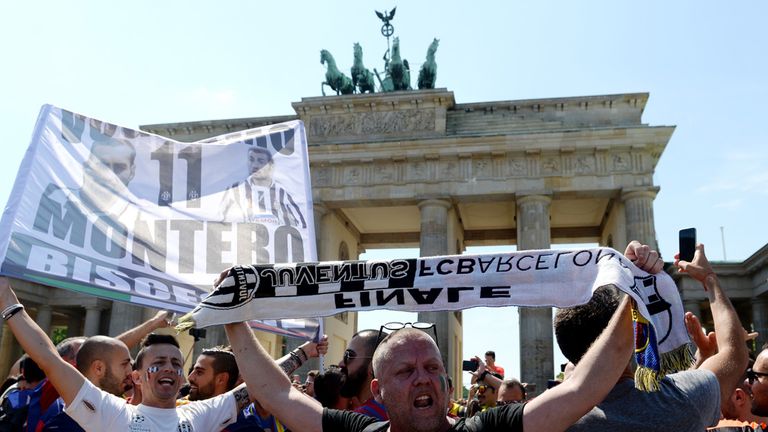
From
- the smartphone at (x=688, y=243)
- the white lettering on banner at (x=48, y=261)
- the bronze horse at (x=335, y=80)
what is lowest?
the smartphone at (x=688, y=243)

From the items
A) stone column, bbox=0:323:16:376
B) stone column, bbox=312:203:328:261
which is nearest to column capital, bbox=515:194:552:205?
stone column, bbox=312:203:328:261

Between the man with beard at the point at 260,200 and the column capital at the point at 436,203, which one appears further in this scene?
the column capital at the point at 436,203

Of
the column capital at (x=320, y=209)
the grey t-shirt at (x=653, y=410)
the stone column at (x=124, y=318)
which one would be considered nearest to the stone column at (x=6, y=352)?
the stone column at (x=124, y=318)

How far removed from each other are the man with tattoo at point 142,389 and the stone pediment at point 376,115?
28589 millimetres

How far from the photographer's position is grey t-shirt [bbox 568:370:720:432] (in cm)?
254

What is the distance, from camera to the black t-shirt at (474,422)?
2486mm

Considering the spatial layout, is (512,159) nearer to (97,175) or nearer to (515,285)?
(97,175)

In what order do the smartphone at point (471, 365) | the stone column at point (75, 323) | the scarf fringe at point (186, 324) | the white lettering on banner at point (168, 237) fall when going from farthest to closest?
1. the stone column at point (75, 323)
2. the smartphone at point (471, 365)
3. the white lettering on banner at point (168, 237)
4. the scarf fringe at point (186, 324)

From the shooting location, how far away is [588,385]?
241 cm

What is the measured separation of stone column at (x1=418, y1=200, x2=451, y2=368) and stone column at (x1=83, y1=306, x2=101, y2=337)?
18.2 meters

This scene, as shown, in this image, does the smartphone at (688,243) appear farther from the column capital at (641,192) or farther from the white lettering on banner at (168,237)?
the column capital at (641,192)

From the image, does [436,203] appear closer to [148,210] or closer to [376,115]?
[376,115]

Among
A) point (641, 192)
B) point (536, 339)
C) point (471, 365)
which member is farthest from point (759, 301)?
point (471, 365)

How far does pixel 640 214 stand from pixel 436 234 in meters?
8.92
